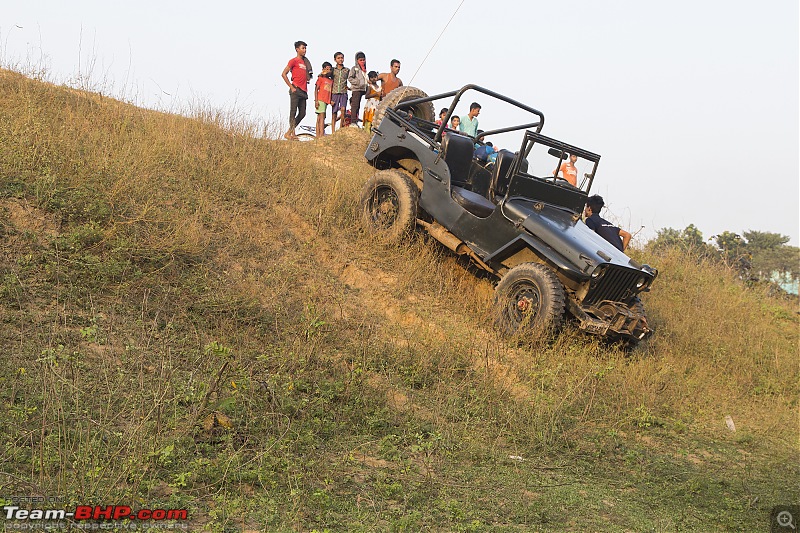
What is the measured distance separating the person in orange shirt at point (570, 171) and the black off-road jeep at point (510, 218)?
9cm

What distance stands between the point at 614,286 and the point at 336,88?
794 centimetres

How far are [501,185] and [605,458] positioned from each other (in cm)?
411

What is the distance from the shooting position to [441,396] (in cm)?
671

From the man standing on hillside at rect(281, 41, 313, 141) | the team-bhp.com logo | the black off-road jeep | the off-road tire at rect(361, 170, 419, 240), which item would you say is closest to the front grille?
the black off-road jeep

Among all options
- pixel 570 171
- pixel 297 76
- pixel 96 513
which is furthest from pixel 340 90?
pixel 96 513

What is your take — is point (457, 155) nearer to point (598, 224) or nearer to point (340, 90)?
point (598, 224)

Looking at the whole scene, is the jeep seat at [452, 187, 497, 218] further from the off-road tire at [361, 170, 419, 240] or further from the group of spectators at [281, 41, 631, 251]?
the group of spectators at [281, 41, 631, 251]

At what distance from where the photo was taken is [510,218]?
8.87 metres

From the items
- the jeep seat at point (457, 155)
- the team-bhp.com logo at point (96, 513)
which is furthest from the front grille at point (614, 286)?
the team-bhp.com logo at point (96, 513)

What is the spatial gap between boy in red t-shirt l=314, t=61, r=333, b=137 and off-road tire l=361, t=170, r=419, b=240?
192 inches

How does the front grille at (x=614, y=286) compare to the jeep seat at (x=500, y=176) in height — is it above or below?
below

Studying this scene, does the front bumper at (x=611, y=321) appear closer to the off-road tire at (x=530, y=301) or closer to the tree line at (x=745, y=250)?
the off-road tire at (x=530, y=301)

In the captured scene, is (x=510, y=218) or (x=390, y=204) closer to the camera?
(x=510, y=218)

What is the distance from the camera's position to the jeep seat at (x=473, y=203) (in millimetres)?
9289
